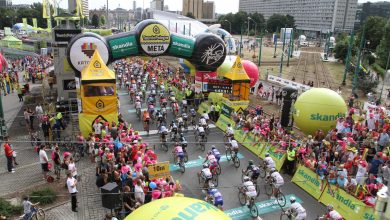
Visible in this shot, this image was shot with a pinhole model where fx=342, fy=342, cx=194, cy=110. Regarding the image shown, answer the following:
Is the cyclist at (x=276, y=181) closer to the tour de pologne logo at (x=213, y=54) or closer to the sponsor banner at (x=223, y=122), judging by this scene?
the sponsor banner at (x=223, y=122)

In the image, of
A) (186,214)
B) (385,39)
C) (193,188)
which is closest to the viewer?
(186,214)

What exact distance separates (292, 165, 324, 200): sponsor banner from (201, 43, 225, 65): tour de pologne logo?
12.2 meters

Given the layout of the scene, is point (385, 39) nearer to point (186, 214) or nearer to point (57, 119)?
point (57, 119)

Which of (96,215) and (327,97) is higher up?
(327,97)

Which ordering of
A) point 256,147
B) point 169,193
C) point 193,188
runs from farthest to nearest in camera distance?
1. point 256,147
2. point 193,188
3. point 169,193

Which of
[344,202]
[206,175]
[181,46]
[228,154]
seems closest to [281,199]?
[344,202]

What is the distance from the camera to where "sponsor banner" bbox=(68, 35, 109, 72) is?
20656 millimetres

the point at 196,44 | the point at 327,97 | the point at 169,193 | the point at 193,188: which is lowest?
the point at 193,188

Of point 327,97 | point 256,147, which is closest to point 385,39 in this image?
point 327,97

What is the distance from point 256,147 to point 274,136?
1.34 metres

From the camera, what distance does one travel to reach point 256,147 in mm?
18031

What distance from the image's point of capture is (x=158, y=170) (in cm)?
1350

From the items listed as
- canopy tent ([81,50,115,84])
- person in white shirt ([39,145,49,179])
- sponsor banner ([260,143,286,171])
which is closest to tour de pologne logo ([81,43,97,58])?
canopy tent ([81,50,115,84])

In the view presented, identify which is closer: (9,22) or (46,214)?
(46,214)
